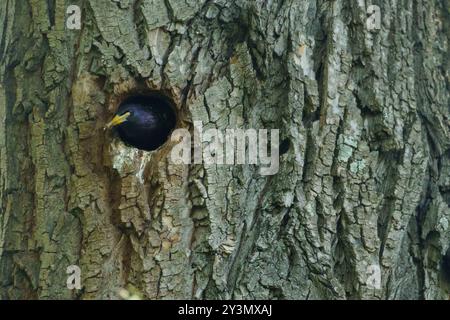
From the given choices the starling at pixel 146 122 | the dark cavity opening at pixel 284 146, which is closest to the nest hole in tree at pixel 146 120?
the starling at pixel 146 122

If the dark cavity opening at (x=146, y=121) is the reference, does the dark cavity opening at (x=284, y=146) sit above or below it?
below

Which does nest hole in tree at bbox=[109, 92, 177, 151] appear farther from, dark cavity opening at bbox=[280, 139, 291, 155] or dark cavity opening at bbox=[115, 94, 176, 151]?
dark cavity opening at bbox=[280, 139, 291, 155]

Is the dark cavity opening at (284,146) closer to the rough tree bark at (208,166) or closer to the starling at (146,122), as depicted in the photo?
the rough tree bark at (208,166)

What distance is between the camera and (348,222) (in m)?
2.72

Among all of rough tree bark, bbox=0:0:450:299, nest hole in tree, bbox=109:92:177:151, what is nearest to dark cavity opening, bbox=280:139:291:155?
rough tree bark, bbox=0:0:450:299

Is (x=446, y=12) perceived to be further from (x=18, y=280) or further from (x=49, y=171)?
(x=18, y=280)

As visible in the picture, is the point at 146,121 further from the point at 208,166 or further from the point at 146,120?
the point at 208,166

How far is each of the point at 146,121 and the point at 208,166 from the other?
0.34 meters

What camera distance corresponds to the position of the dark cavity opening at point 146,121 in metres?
2.71

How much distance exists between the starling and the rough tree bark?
0.27 feet

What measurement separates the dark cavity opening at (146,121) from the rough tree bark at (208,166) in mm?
77

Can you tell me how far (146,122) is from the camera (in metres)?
2.74

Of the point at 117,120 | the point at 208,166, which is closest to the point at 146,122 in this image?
the point at 117,120

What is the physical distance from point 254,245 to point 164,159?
50cm
